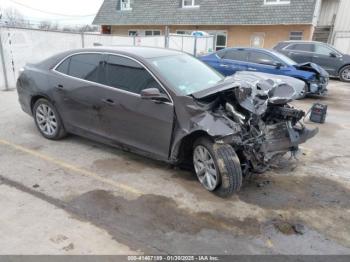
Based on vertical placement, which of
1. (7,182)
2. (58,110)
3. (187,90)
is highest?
(187,90)

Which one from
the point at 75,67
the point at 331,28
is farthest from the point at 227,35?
the point at 75,67

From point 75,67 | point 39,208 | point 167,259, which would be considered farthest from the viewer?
point 75,67

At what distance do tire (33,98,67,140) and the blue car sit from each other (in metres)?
6.84

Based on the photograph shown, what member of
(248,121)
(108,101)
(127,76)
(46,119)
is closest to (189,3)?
(46,119)

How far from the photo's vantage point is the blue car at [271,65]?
31.7ft

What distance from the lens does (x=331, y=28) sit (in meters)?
21.1

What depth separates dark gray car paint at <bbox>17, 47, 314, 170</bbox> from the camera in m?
3.76

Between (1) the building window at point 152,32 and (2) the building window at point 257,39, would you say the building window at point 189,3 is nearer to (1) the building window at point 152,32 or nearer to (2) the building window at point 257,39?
(1) the building window at point 152,32

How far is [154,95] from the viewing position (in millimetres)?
3867

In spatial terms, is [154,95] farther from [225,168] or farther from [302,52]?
[302,52]

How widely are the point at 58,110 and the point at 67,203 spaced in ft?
6.64

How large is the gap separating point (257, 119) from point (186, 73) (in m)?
1.25

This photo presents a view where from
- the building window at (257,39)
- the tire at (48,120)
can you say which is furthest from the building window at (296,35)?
the tire at (48,120)

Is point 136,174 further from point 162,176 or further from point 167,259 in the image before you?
point 167,259
